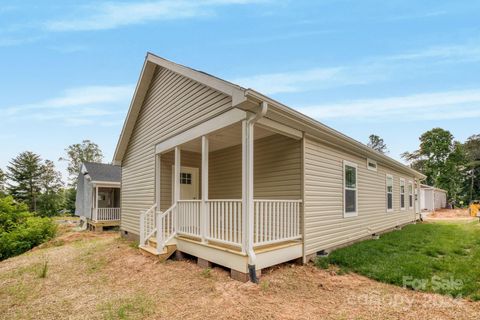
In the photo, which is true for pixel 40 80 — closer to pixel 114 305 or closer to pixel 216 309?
pixel 114 305

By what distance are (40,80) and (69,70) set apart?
2221 millimetres

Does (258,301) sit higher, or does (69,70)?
(69,70)

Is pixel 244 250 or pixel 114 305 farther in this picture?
pixel 244 250

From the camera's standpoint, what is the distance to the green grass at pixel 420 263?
186 inches

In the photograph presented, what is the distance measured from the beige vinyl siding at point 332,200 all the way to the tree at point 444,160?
30802 millimetres

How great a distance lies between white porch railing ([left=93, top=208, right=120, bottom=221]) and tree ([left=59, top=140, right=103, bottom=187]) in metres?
29.5

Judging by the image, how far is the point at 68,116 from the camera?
77.7 feet

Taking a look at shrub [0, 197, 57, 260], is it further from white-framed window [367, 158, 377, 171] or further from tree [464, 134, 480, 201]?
tree [464, 134, 480, 201]

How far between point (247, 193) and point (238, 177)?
3120 mm

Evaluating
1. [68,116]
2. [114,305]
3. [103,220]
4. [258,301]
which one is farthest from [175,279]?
[68,116]

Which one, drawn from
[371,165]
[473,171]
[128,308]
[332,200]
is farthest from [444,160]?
[128,308]

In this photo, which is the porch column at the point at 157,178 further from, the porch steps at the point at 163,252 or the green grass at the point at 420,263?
the green grass at the point at 420,263

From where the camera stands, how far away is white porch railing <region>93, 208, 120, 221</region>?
52.3ft

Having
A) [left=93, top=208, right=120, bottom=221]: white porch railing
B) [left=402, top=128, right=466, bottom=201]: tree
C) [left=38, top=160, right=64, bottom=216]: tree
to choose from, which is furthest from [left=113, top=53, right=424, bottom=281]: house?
[left=402, top=128, right=466, bottom=201]: tree
